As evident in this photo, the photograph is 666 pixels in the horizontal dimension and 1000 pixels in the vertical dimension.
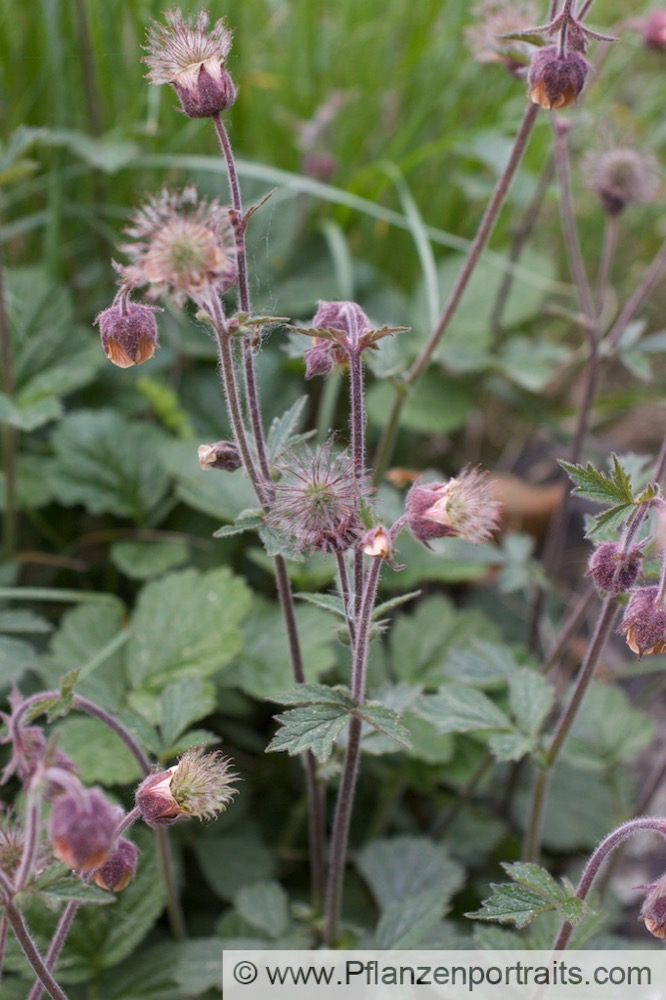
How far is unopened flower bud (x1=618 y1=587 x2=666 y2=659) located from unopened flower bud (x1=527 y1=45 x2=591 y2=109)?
71cm

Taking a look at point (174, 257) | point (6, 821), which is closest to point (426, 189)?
point (174, 257)

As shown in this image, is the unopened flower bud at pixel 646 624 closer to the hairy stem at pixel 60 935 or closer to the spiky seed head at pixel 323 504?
the spiky seed head at pixel 323 504

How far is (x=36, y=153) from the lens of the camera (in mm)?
2855

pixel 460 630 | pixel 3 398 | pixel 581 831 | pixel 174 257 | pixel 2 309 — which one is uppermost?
pixel 174 257

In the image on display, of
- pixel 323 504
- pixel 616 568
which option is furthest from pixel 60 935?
pixel 616 568

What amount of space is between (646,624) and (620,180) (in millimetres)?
1279

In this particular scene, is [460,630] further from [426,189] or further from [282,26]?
[282,26]

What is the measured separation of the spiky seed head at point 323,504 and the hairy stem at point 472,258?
0.67m

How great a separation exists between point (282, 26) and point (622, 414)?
1819 millimetres

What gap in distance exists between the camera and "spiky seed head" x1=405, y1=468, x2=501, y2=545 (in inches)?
46.3

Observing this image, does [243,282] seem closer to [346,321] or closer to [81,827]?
[346,321]

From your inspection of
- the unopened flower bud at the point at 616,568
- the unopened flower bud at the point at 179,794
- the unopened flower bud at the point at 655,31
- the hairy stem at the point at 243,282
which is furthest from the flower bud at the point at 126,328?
the unopened flower bud at the point at 655,31

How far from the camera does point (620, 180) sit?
2141 mm

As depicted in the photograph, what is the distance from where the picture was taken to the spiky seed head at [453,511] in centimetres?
118
